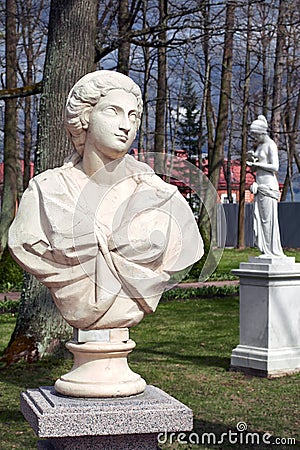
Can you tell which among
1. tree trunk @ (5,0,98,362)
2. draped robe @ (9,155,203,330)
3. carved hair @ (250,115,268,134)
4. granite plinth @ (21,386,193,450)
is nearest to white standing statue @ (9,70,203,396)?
draped robe @ (9,155,203,330)

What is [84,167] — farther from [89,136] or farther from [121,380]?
[121,380]

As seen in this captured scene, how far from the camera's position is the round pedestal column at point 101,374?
4.39 metres

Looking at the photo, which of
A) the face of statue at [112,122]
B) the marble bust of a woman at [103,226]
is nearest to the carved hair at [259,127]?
the marble bust of a woman at [103,226]

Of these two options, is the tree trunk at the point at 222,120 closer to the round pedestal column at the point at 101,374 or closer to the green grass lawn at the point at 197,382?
the green grass lawn at the point at 197,382

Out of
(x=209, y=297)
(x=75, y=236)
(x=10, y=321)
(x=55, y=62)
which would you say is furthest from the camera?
(x=209, y=297)

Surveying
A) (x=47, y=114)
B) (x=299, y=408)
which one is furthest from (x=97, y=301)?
(x=47, y=114)

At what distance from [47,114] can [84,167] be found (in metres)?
5.02

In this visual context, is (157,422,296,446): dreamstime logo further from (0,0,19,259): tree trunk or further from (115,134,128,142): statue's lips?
(0,0,19,259): tree trunk

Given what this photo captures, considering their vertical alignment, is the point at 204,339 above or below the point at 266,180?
below

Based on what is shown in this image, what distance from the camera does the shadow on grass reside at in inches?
264

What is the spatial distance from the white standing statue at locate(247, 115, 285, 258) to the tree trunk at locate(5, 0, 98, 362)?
2.38 meters

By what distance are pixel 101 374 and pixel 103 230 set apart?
80cm

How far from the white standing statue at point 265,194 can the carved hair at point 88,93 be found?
5.61 meters

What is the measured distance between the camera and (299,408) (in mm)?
7980
